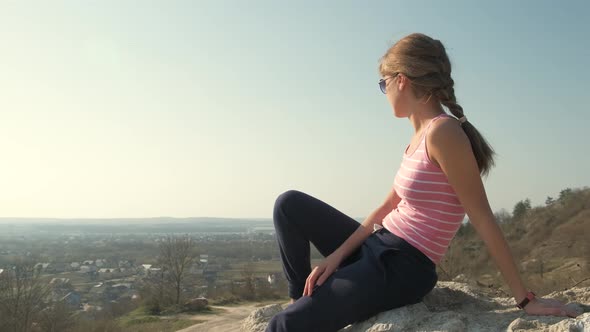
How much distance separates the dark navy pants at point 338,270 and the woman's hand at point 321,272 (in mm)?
34

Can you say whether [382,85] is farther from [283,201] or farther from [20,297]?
[20,297]

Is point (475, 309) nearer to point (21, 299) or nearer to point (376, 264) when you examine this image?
point (376, 264)

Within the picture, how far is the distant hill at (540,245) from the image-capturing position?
50.7ft

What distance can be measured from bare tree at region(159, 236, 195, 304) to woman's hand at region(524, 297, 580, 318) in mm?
18076

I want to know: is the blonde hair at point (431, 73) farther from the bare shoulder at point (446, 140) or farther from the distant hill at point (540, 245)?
the distant hill at point (540, 245)

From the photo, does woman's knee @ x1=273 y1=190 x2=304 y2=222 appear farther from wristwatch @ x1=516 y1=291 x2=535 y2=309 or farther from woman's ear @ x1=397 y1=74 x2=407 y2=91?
wristwatch @ x1=516 y1=291 x2=535 y2=309

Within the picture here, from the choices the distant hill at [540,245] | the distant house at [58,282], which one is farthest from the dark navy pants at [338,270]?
the distant house at [58,282]

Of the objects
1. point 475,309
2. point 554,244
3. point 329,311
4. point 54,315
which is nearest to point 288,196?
point 329,311

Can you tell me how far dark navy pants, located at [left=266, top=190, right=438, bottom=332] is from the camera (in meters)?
2.26

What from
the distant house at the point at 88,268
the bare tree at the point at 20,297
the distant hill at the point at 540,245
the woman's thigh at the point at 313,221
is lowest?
the distant house at the point at 88,268

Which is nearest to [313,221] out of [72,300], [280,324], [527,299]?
[280,324]

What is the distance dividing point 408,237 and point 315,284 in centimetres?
52

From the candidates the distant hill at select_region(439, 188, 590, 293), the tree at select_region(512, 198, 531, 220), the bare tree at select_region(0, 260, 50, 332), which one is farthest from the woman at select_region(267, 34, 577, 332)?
the tree at select_region(512, 198, 531, 220)

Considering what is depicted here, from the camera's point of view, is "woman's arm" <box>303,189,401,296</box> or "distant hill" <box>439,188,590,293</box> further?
"distant hill" <box>439,188,590,293</box>
